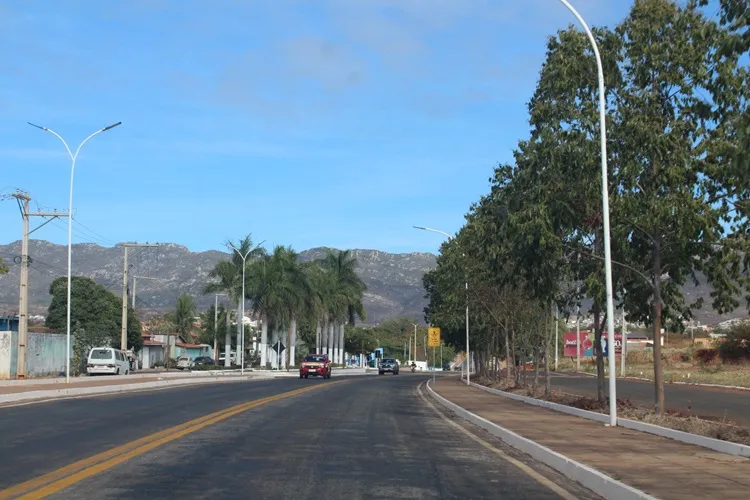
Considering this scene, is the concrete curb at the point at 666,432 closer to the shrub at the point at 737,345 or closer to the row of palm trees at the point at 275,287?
the row of palm trees at the point at 275,287

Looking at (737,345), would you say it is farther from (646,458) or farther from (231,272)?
(646,458)

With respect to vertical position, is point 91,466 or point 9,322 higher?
point 9,322

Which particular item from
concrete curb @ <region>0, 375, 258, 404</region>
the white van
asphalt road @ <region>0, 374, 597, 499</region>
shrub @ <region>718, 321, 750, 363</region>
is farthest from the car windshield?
shrub @ <region>718, 321, 750, 363</region>

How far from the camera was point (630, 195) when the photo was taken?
2088cm

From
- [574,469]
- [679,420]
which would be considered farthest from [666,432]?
[574,469]

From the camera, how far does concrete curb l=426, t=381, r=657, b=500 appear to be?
9.67m

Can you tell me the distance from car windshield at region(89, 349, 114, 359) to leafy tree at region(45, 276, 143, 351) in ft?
103

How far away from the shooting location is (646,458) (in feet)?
42.6

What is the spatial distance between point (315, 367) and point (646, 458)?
5155cm

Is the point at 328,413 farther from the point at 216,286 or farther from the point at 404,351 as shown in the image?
the point at 404,351

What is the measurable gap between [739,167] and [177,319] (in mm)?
131162

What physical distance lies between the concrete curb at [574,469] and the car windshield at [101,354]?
1673 inches


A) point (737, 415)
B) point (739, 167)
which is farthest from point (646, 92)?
point (739, 167)

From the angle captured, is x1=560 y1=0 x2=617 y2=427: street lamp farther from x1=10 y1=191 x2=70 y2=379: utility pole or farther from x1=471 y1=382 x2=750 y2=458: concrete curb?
x1=10 y1=191 x2=70 y2=379: utility pole
